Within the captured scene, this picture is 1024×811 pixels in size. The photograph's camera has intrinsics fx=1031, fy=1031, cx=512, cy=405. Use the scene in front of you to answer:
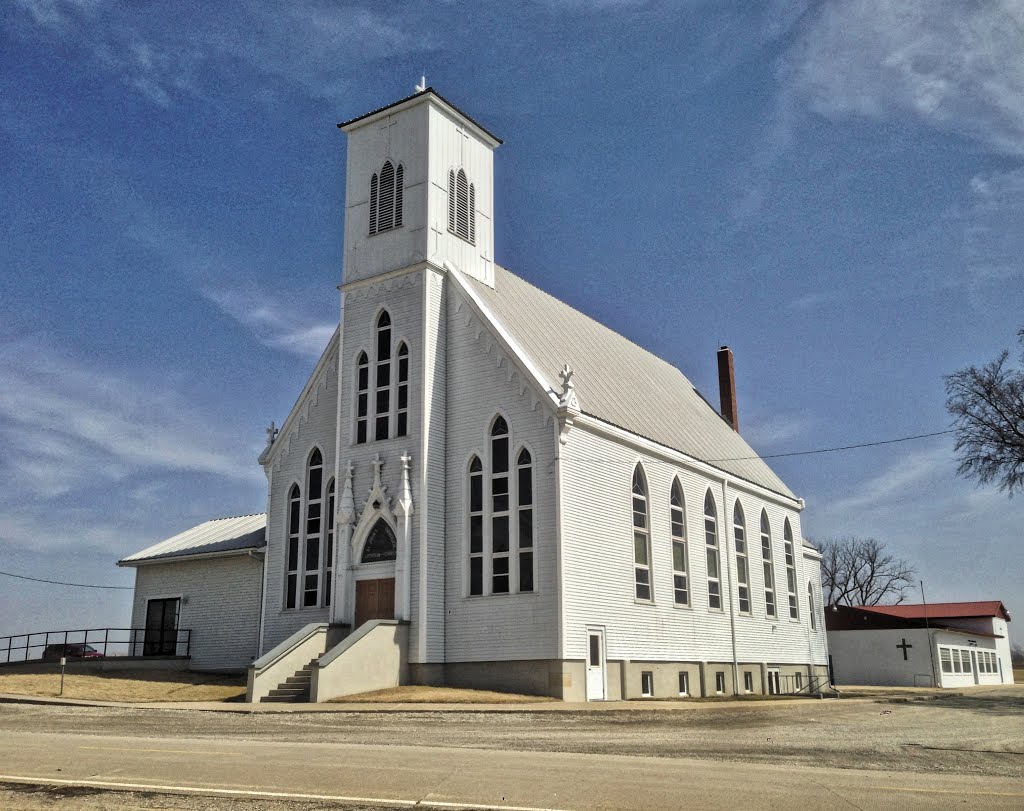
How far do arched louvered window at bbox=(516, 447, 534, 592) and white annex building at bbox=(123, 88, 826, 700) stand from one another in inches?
2.4

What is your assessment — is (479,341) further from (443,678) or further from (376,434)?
(443,678)

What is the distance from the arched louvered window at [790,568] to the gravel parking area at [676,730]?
671 inches

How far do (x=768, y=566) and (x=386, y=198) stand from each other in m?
20.6

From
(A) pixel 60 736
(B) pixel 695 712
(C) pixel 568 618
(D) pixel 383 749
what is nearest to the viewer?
(D) pixel 383 749

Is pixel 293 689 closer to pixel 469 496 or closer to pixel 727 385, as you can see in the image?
pixel 469 496

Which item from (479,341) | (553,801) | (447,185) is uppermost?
(447,185)

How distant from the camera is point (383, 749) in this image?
13.5 metres

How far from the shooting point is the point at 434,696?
24.7 metres

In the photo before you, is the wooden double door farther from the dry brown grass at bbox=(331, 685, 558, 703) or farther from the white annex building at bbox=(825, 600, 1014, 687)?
the white annex building at bbox=(825, 600, 1014, 687)

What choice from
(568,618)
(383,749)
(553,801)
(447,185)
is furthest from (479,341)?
(553,801)

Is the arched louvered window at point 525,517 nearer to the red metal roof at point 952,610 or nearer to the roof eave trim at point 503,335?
the roof eave trim at point 503,335

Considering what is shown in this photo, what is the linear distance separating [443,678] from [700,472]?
12467 millimetres

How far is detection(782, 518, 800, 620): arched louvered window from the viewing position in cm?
4200

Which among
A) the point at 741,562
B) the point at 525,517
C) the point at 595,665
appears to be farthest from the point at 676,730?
the point at 741,562
